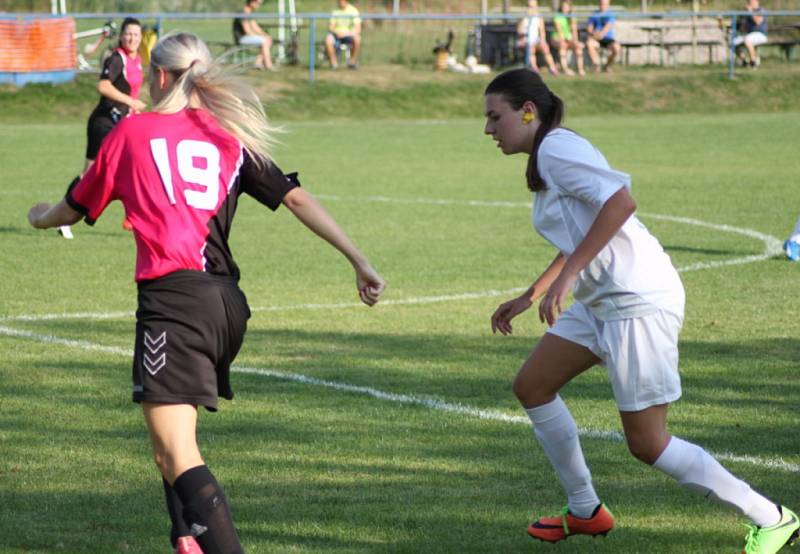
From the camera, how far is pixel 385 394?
26.7 ft

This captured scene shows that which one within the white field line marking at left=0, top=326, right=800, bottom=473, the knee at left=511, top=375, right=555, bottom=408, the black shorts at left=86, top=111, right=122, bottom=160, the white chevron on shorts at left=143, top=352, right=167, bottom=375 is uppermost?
the white chevron on shorts at left=143, top=352, right=167, bottom=375

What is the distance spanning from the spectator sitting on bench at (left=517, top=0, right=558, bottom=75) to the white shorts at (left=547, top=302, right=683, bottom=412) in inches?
1140

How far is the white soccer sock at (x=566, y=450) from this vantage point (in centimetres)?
553

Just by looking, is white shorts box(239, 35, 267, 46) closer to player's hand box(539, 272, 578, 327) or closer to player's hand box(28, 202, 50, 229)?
player's hand box(28, 202, 50, 229)

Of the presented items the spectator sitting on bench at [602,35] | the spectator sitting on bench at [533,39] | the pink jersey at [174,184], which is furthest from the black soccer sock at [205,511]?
the spectator sitting on bench at [602,35]

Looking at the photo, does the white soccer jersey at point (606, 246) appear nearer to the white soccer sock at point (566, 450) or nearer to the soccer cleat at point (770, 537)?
the white soccer sock at point (566, 450)

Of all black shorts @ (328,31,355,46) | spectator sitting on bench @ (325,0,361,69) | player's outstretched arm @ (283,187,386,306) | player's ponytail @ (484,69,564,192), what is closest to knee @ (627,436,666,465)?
player's ponytail @ (484,69,564,192)

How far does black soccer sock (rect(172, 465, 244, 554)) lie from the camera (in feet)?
14.9

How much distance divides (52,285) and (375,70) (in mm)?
23129

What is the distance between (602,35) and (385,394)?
28.4 m

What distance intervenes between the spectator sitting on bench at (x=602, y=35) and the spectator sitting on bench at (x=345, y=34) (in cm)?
571

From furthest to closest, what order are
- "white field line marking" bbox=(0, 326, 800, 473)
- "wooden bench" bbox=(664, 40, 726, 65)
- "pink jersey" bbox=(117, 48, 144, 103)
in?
"wooden bench" bbox=(664, 40, 726, 65), "pink jersey" bbox=(117, 48, 144, 103), "white field line marking" bbox=(0, 326, 800, 473)

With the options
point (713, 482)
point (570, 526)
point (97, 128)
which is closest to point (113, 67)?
point (97, 128)

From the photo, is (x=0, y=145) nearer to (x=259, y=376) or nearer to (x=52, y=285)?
(x=52, y=285)
